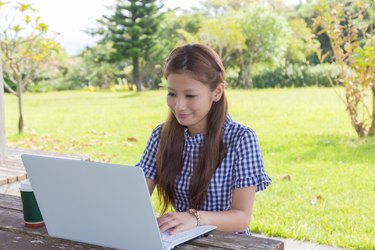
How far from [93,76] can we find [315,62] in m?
5.28

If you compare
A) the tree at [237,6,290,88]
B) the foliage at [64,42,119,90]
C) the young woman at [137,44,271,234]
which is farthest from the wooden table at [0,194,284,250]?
the foliage at [64,42,119,90]

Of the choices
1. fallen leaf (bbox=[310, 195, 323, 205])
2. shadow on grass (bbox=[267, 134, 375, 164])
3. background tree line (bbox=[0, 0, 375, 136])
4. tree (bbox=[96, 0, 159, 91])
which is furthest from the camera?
tree (bbox=[96, 0, 159, 91])

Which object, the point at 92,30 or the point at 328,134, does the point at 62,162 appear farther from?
the point at 92,30

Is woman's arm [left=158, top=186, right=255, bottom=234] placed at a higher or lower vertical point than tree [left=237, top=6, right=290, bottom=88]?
lower

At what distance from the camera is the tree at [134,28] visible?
11695 millimetres

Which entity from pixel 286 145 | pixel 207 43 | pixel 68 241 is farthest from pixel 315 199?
pixel 207 43

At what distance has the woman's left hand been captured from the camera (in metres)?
1.09

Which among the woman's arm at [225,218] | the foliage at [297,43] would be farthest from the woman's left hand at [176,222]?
the foliage at [297,43]

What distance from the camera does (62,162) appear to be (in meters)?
0.93

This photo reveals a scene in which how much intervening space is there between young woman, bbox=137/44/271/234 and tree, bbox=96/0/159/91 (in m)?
10.3

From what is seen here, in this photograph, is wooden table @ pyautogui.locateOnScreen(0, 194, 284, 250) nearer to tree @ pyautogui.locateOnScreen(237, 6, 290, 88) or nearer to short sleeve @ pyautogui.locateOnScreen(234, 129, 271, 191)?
short sleeve @ pyautogui.locateOnScreen(234, 129, 271, 191)

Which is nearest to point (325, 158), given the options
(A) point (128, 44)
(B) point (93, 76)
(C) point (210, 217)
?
(C) point (210, 217)

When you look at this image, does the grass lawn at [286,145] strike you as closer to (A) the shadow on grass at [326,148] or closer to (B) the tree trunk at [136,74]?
(A) the shadow on grass at [326,148]

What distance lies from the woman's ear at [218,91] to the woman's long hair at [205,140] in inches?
0.4
